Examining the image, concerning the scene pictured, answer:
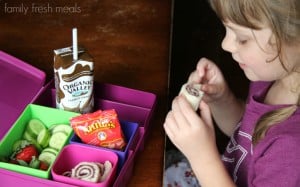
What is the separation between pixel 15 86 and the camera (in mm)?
1032

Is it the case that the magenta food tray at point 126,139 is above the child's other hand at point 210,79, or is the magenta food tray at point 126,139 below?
below

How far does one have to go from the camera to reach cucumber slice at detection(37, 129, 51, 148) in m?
0.86

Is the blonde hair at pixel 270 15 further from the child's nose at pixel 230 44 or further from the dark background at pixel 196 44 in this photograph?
the dark background at pixel 196 44

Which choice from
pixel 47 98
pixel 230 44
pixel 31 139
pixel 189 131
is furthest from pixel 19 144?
pixel 230 44

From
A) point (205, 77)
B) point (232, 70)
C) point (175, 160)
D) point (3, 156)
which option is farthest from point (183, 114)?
→ point (232, 70)

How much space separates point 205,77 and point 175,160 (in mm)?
325

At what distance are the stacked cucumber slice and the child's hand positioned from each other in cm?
20

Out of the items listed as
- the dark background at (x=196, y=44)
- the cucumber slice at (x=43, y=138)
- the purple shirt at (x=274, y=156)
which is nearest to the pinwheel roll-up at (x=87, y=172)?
the cucumber slice at (x=43, y=138)

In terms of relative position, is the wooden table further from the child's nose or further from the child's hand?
the child's nose

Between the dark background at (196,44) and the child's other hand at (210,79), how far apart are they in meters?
0.71

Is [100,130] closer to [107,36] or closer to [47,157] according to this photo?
[47,157]

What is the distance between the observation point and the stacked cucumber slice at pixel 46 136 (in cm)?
85

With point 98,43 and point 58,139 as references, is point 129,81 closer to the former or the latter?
point 98,43

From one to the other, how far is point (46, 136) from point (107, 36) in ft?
1.47
